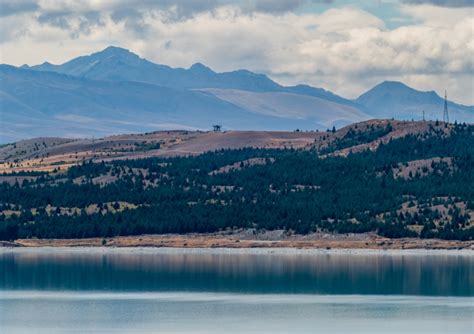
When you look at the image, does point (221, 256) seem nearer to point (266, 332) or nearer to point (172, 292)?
point (172, 292)

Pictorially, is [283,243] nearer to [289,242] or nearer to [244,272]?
[289,242]

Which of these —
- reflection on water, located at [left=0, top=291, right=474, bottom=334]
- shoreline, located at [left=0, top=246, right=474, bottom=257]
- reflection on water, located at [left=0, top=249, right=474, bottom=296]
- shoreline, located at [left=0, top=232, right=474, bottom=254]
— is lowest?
reflection on water, located at [left=0, top=291, right=474, bottom=334]

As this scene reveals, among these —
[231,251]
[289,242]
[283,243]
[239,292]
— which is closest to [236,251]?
[231,251]

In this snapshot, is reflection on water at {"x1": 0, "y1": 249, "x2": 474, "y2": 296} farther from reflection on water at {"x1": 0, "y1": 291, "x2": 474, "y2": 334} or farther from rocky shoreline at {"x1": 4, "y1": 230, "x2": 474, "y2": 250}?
rocky shoreline at {"x1": 4, "y1": 230, "x2": 474, "y2": 250}

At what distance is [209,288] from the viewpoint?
130875 millimetres

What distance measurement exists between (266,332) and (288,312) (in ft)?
42.6

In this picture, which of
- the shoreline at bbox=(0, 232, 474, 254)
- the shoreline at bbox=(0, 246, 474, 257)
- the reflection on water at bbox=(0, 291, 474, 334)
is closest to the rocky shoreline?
the shoreline at bbox=(0, 232, 474, 254)

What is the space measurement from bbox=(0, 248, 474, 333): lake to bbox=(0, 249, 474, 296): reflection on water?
11cm

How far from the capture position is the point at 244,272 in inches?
5827

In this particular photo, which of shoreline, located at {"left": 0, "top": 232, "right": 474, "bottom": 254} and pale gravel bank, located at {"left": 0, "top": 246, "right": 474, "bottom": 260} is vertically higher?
shoreline, located at {"left": 0, "top": 232, "right": 474, "bottom": 254}

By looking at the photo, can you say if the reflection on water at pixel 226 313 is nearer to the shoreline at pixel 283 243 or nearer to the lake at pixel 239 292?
the lake at pixel 239 292

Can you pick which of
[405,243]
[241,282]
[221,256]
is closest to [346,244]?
[405,243]

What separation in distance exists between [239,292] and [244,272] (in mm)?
20572

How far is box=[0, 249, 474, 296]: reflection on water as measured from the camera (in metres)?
132
